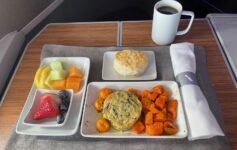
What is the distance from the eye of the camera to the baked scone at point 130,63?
2.44 ft

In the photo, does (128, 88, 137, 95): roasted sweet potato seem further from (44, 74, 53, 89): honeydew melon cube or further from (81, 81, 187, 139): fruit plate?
(44, 74, 53, 89): honeydew melon cube

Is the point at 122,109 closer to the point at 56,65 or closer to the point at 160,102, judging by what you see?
the point at 160,102

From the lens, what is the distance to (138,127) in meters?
0.63

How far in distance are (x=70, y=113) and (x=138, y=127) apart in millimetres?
201

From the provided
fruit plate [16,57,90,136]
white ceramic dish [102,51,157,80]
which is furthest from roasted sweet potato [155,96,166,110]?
fruit plate [16,57,90,136]

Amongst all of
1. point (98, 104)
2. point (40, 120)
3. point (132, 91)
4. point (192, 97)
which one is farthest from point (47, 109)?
point (192, 97)

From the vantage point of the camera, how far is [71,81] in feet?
2.39

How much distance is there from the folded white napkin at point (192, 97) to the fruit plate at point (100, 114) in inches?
0.7

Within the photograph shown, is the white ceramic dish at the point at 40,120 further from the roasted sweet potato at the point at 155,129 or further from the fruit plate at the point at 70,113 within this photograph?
the roasted sweet potato at the point at 155,129

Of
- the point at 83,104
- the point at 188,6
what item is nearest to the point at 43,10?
the point at 188,6

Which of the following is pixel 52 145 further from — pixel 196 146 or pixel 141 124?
pixel 196 146

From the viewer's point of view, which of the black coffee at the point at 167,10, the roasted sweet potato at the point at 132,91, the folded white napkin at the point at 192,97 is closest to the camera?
the folded white napkin at the point at 192,97

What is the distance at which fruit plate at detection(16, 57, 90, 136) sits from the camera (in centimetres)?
63

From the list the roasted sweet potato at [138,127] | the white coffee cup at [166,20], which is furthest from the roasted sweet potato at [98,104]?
the white coffee cup at [166,20]
